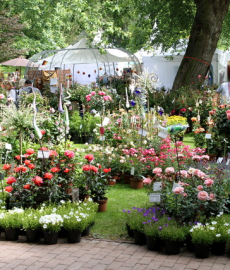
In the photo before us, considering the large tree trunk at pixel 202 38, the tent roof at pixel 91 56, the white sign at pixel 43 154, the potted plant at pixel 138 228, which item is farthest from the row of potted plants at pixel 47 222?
the tent roof at pixel 91 56

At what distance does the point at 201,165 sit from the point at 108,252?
2.14 m

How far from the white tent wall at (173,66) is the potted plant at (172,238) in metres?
16.0

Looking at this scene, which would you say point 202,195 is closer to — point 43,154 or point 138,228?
point 138,228

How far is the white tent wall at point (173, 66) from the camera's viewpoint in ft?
66.2

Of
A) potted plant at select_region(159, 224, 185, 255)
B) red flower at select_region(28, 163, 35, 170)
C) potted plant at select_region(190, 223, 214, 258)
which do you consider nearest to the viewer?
potted plant at select_region(190, 223, 214, 258)

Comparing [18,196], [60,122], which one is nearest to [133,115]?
[60,122]

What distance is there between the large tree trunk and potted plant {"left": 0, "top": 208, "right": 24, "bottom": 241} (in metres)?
10.8

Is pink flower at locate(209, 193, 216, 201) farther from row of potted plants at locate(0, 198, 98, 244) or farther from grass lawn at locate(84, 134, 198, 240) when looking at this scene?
row of potted plants at locate(0, 198, 98, 244)

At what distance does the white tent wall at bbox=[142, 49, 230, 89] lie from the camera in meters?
20.2

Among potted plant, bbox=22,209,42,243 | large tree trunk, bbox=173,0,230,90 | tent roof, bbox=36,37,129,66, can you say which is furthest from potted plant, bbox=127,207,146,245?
tent roof, bbox=36,37,129,66

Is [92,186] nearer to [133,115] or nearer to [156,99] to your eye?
[133,115]

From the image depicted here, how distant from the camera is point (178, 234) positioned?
14.8 ft

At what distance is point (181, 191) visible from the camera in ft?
15.2

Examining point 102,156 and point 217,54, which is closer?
point 102,156
